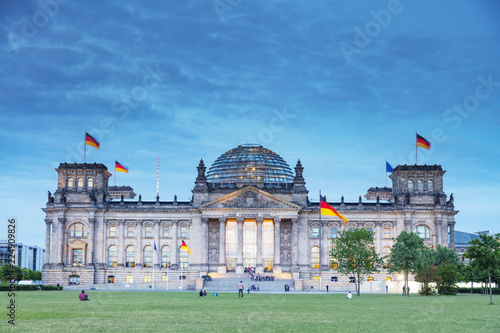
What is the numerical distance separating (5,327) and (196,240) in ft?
323

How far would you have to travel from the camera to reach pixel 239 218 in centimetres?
12812

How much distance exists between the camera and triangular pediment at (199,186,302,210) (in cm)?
12838

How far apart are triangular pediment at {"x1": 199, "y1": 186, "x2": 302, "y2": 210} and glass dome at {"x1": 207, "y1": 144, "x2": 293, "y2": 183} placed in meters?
17.0

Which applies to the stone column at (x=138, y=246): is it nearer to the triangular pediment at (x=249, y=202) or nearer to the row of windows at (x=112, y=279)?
the row of windows at (x=112, y=279)

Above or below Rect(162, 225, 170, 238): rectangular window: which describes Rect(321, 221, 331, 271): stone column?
below

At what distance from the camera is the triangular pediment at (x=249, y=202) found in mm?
128375

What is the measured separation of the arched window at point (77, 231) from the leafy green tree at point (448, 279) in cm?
7060

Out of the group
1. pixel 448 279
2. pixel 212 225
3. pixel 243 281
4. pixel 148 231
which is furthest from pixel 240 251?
pixel 448 279

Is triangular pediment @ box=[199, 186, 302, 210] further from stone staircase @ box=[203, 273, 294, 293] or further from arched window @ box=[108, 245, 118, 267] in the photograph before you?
arched window @ box=[108, 245, 118, 267]

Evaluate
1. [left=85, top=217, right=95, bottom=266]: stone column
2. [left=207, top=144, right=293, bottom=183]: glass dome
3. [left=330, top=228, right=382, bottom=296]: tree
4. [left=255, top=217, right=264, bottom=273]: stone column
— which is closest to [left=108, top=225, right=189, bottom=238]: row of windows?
[left=85, top=217, right=95, bottom=266]: stone column

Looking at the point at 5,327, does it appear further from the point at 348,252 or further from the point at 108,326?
the point at 348,252

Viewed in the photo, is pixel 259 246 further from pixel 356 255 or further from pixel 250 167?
pixel 356 255

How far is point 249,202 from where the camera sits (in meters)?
129

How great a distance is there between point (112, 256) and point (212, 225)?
63.6 ft
